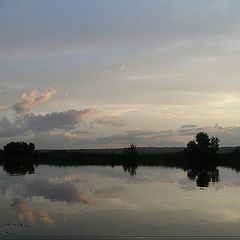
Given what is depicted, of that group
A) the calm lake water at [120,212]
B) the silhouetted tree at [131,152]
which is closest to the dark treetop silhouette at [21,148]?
the silhouetted tree at [131,152]

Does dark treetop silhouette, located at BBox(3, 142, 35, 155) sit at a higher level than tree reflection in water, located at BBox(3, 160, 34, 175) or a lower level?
higher

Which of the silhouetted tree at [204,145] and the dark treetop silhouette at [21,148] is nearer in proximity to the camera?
the silhouetted tree at [204,145]

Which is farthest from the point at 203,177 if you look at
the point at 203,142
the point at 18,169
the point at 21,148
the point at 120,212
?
the point at 21,148

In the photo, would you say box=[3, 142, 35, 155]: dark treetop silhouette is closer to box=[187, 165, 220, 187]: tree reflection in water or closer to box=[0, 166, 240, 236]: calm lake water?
box=[187, 165, 220, 187]: tree reflection in water

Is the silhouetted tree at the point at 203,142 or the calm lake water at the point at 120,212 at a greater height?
the silhouetted tree at the point at 203,142

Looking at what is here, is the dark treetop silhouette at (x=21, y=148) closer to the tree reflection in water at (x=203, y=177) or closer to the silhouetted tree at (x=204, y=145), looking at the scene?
the silhouetted tree at (x=204, y=145)

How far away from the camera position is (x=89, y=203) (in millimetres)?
30453

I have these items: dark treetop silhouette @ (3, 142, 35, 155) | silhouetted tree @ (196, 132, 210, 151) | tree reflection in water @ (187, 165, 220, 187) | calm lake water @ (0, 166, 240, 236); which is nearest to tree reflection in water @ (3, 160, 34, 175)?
tree reflection in water @ (187, 165, 220, 187)

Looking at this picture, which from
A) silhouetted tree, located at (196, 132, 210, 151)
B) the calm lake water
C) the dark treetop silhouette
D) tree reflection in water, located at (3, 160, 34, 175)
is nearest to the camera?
the calm lake water

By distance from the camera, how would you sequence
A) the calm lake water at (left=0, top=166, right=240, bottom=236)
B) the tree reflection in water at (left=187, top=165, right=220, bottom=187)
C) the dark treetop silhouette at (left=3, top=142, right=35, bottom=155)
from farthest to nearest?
the dark treetop silhouette at (left=3, top=142, right=35, bottom=155)
the tree reflection in water at (left=187, top=165, right=220, bottom=187)
the calm lake water at (left=0, top=166, right=240, bottom=236)

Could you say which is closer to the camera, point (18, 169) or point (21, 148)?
point (18, 169)

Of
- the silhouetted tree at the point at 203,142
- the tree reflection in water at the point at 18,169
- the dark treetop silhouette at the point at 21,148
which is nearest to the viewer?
the tree reflection in water at the point at 18,169

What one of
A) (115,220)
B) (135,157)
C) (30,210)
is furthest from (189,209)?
(135,157)

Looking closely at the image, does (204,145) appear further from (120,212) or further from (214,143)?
(120,212)
